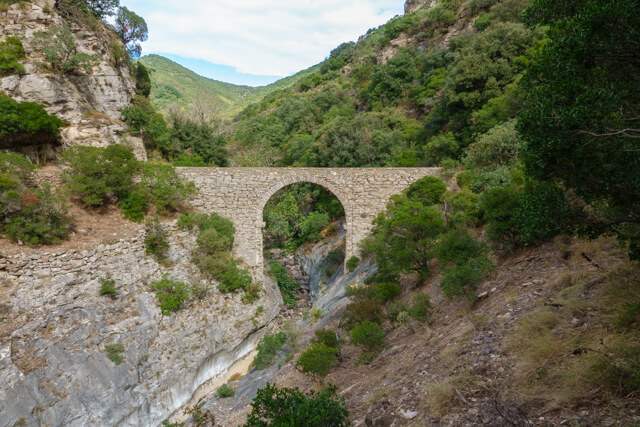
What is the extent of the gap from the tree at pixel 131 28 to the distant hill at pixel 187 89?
28.8 feet

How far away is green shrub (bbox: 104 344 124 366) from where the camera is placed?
9492 mm

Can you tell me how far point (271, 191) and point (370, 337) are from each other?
1022cm

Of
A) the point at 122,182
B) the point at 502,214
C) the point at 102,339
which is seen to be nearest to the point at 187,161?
the point at 122,182

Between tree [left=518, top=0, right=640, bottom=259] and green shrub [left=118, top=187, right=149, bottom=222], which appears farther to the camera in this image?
green shrub [left=118, top=187, right=149, bottom=222]

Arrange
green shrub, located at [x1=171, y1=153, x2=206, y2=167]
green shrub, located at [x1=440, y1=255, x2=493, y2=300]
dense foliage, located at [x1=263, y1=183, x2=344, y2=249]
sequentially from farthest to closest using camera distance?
dense foliage, located at [x1=263, y1=183, x2=344, y2=249]
green shrub, located at [x1=171, y1=153, x2=206, y2=167]
green shrub, located at [x1=440, y1=255, x2=493, y2=300]

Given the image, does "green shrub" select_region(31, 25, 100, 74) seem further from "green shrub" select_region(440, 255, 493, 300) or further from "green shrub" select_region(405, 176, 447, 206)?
"green shrub" select_region(440, 255, 493, 300)

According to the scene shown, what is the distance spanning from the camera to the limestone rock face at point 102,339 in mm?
8242

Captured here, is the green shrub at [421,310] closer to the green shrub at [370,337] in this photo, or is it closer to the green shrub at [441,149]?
the green shrub at [370,337]

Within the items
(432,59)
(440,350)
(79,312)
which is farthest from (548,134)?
(432,59)

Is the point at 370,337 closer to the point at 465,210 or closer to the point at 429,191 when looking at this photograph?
the point at 465,210

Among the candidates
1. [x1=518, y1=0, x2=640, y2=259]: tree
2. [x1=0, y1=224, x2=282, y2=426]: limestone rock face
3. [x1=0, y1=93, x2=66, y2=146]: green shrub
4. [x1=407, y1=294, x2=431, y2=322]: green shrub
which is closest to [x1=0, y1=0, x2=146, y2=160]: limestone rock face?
[x1=0, y1=93, x2=66, y2=146]: green shrub

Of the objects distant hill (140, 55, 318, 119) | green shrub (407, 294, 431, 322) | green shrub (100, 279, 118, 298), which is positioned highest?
distant hill (140, 55, 318, 119)

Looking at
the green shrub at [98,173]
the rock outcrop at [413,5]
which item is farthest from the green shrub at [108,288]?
the rock outcrop at [413,5]

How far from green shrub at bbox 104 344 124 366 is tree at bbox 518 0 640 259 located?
11.5 m
